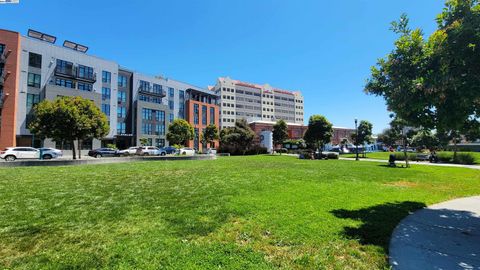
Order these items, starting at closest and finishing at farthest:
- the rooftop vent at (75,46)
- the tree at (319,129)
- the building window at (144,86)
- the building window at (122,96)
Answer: the tree at (319,129)
the rooftop vent at (75,46)
the building window at (122,96)
the building window at (144,86)

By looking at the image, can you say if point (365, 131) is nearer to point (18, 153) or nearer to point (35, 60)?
point (18, 153)

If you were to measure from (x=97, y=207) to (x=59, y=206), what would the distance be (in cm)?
109

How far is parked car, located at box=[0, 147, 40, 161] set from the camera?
2929cm

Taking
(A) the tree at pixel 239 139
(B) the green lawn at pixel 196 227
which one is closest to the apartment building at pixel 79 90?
(A) the tree at pixel 239 139

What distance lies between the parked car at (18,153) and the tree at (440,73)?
3886 centimetres

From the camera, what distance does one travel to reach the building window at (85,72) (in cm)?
4894

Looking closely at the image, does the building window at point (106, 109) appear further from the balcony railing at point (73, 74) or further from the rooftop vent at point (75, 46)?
the rooftop vent at point (75, 46)

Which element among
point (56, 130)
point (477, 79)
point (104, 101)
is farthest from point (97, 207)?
point (104, 101)

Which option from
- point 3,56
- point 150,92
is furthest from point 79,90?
point 150,92

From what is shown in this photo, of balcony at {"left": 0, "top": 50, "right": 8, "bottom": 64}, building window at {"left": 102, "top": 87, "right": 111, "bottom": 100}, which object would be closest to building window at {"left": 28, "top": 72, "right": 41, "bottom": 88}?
balcony at {"left": 0, "top": 50, "right": 8, "bottom": 64}

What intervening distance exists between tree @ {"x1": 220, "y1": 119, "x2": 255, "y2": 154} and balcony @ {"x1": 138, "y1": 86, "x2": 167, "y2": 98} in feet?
80.0

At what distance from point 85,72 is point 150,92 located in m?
15.7

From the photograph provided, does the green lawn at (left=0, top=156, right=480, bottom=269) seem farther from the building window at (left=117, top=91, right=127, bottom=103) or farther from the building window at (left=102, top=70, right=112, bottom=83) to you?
the building window at (left=117, top=91, right=127, bottom=103)

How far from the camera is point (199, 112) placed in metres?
73.3
